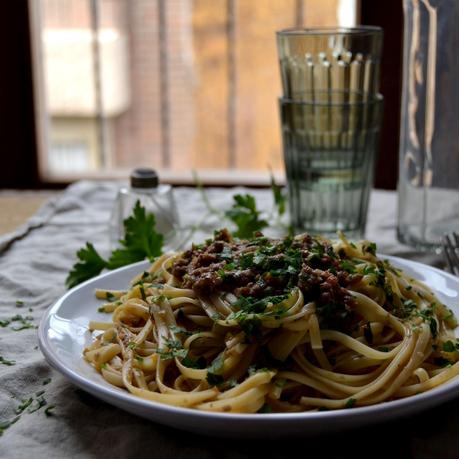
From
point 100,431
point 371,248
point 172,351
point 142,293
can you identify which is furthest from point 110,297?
point 371,248

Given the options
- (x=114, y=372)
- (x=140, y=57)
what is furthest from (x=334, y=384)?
(x=140, y=57)

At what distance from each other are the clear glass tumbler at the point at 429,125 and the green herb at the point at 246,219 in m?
0.41

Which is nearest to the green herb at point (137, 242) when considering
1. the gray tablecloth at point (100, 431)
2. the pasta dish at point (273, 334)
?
the gray tablecloth at point (100, 431)

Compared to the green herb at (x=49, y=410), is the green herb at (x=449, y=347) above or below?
above

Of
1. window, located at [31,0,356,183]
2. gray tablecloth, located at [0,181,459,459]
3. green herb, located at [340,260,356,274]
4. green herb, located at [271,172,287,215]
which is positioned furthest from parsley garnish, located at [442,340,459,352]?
window, located at [31,0,356,183]

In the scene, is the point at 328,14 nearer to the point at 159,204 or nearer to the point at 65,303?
the point at 159,204

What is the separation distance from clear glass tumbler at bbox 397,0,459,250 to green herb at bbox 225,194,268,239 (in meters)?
0.41

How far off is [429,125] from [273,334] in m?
1.05

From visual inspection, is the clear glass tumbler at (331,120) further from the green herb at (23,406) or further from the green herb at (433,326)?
the green herb at (23,406)

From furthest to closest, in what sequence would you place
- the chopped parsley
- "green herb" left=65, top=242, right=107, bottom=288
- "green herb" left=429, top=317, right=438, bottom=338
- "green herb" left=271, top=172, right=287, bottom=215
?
"green herb" left=271, top=172, right=287, bottom=215, "green herb" left=65, top=242, right=107, bottom=288, the chopped parsley, "green herb" left=429, top=317, right=438, bottom=338

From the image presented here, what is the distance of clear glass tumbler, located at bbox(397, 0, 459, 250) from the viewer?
2.06 metres

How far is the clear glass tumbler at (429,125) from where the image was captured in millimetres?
2057

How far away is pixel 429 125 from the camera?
2127mm

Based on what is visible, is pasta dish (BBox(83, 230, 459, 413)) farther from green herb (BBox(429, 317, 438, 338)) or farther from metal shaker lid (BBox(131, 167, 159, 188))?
metal shaker lid (BBox(131, 167, 159, 188))
